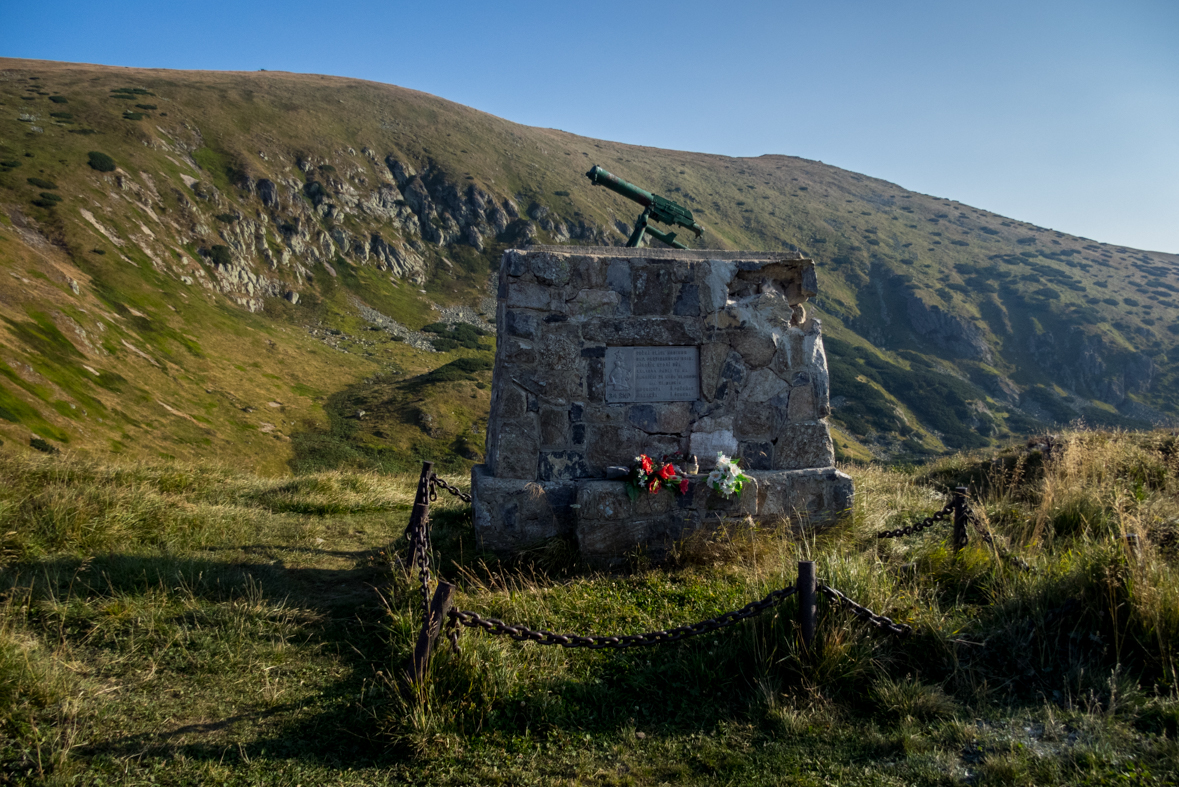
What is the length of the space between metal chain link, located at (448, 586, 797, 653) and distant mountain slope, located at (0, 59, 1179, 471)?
848 inches

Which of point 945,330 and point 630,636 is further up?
point 945,330

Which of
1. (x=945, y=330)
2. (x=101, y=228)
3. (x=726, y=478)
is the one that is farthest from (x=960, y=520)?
(x=945, y=330)

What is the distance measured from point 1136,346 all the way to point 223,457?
311ft

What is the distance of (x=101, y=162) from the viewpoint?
45.2 m

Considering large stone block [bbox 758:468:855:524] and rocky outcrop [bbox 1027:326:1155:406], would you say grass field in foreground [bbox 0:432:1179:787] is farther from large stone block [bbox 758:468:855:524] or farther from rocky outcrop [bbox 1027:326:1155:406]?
rocky outcrop [bbox 1027:326:1155:406]

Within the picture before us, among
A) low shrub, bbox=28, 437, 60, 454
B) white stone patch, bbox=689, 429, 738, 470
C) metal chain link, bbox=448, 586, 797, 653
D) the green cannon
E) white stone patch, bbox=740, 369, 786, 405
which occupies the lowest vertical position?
low shrub, bbox=28, 437, 60, 454

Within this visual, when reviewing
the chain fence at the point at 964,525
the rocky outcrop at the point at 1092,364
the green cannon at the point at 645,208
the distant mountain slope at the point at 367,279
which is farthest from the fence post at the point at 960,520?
the rocky outcrop at the point at 1092,364

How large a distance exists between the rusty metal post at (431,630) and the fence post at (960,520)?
4.09 metres

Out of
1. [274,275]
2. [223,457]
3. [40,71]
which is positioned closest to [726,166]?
[274,275]

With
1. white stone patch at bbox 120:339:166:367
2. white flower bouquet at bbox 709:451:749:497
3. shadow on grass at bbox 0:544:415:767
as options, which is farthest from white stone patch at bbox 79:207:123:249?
white flower bouquet at bbox 709:451:749:497

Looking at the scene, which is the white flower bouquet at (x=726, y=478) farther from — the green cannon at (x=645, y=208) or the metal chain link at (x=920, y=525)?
the green cannon at (x=645, y=208)

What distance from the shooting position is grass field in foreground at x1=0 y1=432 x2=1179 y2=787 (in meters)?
2.86

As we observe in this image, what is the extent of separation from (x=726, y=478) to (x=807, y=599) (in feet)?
6.16

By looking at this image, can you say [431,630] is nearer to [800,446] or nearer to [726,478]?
[726,478]
